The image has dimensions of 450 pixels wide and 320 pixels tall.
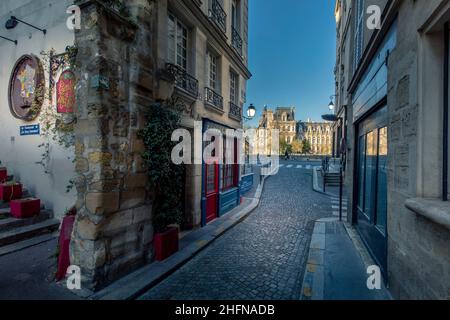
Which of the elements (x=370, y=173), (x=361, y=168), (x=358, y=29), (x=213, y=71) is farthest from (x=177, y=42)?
(x=361, y=168)

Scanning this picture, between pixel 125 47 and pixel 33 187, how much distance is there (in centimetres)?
496

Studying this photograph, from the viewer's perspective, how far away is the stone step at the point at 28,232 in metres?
4.74

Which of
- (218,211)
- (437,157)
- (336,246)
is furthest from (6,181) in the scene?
(437,157)

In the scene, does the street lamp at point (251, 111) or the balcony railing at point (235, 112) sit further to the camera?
the street lamp at point (251, 111)

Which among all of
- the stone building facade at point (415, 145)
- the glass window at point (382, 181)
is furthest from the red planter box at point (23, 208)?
the glass window at point (382, 181)

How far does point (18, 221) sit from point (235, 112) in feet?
24.1

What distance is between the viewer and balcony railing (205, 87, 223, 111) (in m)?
7.10

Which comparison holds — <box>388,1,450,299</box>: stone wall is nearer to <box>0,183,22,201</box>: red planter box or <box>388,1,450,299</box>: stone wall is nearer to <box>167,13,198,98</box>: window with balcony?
<box>167,13,198,98</box>: window with balcony

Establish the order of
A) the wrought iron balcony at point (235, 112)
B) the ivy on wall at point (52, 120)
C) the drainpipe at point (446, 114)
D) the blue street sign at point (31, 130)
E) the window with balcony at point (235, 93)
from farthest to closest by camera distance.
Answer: the window with balcony at point (235, 93) < the wrought iron balcony at point (235, 112) < the blue street sign at point (31, 130) < the ivy on wall at point (52, 120) < the drainpipe at point (446, 114)

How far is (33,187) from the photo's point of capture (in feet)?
20.4

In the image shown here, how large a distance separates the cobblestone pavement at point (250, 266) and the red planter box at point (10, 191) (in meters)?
5.00

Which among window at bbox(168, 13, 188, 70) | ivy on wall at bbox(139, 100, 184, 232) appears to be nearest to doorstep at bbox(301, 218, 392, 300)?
ivy on wall at bbox(139, 100, 184, 232)

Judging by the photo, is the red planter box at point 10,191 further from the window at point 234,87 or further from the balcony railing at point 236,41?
the balcony railing at point 236,41

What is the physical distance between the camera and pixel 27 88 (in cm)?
612
